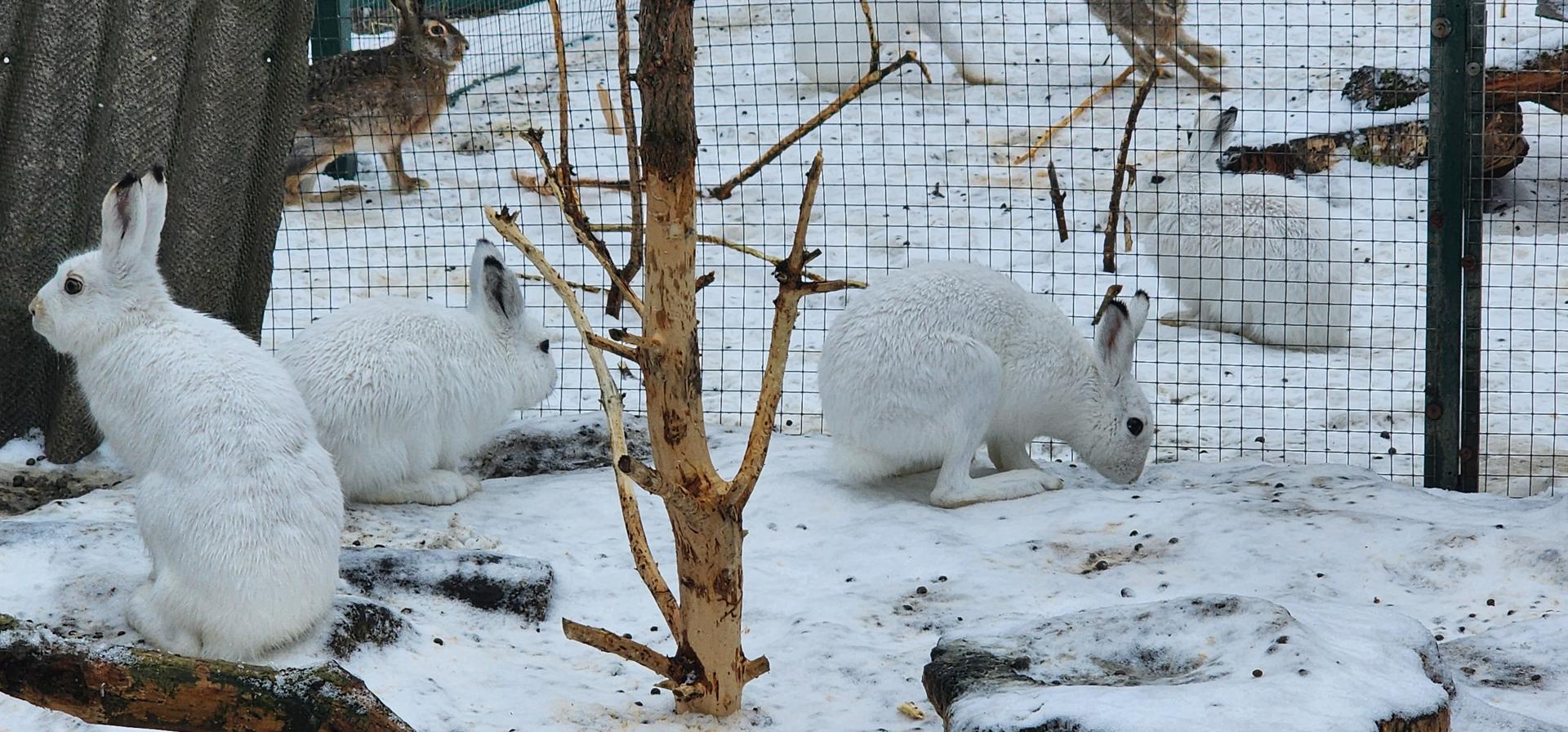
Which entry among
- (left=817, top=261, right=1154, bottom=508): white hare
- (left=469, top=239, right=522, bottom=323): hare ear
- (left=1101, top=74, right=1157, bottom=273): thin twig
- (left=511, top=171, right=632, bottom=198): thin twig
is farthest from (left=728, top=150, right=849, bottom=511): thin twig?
(left=511, top=171, right=632, bottom=198): thin twig

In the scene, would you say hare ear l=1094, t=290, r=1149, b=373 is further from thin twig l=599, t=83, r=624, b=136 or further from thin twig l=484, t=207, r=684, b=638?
thin twig l=599, t=83, r=624, b=136

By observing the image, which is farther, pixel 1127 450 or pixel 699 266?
pixel 699 266

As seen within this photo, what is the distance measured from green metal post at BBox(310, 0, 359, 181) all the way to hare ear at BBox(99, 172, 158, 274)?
18.6 feet

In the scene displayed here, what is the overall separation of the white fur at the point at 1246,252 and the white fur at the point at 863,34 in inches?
131

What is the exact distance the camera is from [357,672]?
3967 mm

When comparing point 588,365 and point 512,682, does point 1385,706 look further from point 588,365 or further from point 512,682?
point 588,365

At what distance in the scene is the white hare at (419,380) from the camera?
540 cm

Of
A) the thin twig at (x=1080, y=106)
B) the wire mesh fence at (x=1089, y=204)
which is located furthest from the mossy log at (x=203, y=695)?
the thin twig at (x=1080, y=106)

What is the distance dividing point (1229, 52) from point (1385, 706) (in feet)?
30.6

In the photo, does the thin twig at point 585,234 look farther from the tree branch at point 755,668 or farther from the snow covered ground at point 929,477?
the tree branch at point 755,668

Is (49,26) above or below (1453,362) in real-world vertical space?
above

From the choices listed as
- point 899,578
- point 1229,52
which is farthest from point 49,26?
point 1229,52

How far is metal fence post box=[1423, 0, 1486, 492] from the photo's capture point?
19.9 ft

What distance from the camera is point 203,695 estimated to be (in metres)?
2.88
